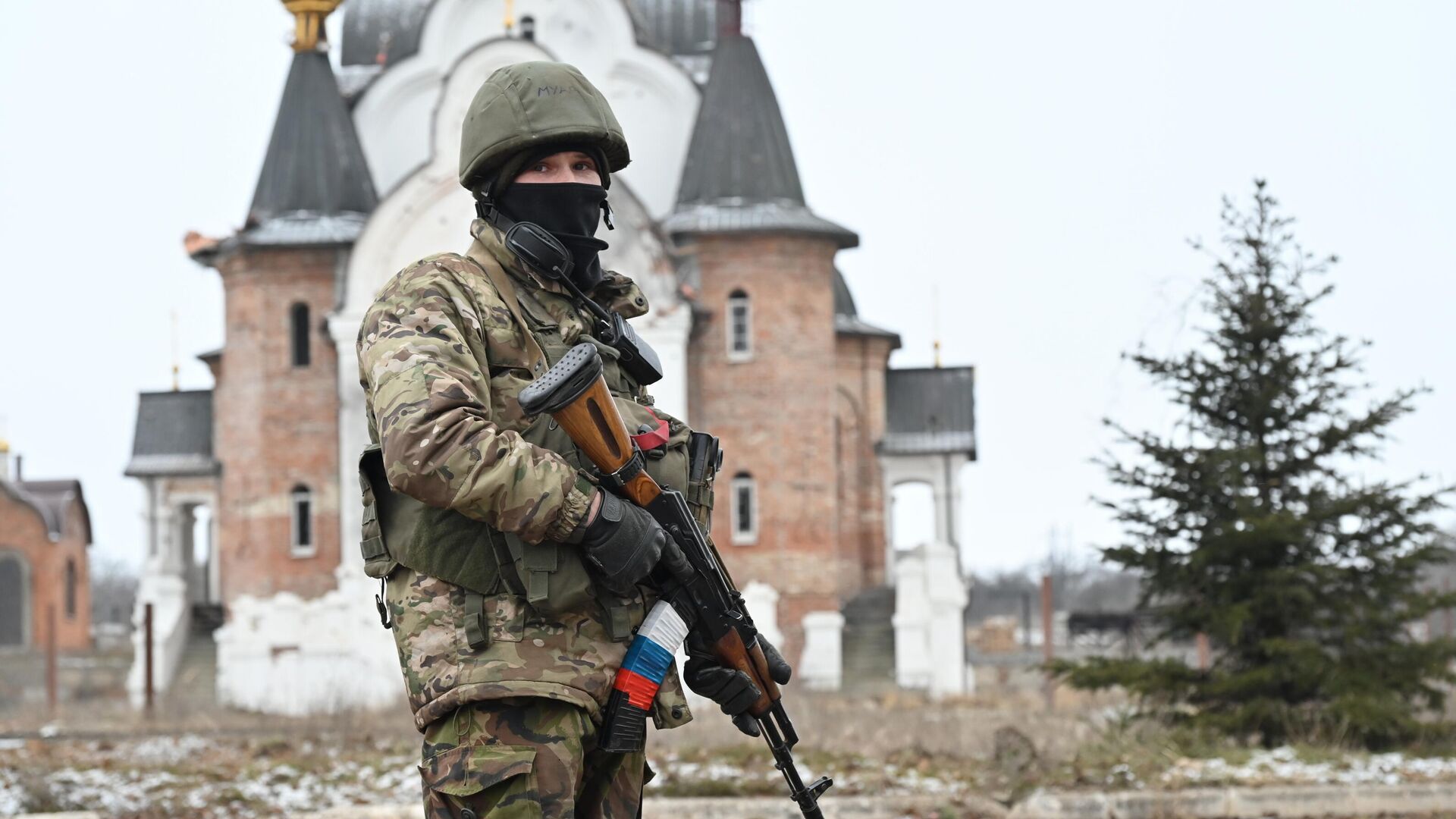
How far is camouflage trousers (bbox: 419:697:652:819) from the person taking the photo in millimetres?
4348

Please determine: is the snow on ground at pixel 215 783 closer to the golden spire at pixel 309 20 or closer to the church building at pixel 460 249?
the church building at pixel 460 249

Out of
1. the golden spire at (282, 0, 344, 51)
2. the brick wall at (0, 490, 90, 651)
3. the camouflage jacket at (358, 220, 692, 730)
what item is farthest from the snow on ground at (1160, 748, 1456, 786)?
the brick wall at (0, 490, 90, 651)

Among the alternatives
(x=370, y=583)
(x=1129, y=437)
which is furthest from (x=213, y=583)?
(x=1129, y=437)

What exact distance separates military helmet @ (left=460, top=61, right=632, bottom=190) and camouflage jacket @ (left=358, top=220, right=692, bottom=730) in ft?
0.63

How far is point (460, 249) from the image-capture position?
31.3 m

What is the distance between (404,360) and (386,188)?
3296cm

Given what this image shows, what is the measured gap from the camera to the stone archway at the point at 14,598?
51250 mm

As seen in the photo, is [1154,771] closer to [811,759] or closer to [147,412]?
[811,759]

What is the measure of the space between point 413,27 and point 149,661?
13564 mm

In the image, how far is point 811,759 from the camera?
12.6 metres

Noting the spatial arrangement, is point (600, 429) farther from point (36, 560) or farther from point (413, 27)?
point (36, 560)

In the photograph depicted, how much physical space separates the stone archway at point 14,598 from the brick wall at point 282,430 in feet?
63.7

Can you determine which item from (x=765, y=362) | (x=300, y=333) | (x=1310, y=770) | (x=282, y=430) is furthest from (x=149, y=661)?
(x=1310, y=770)

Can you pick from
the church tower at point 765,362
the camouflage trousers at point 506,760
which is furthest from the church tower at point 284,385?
the camouflage trousers at point 506,760
